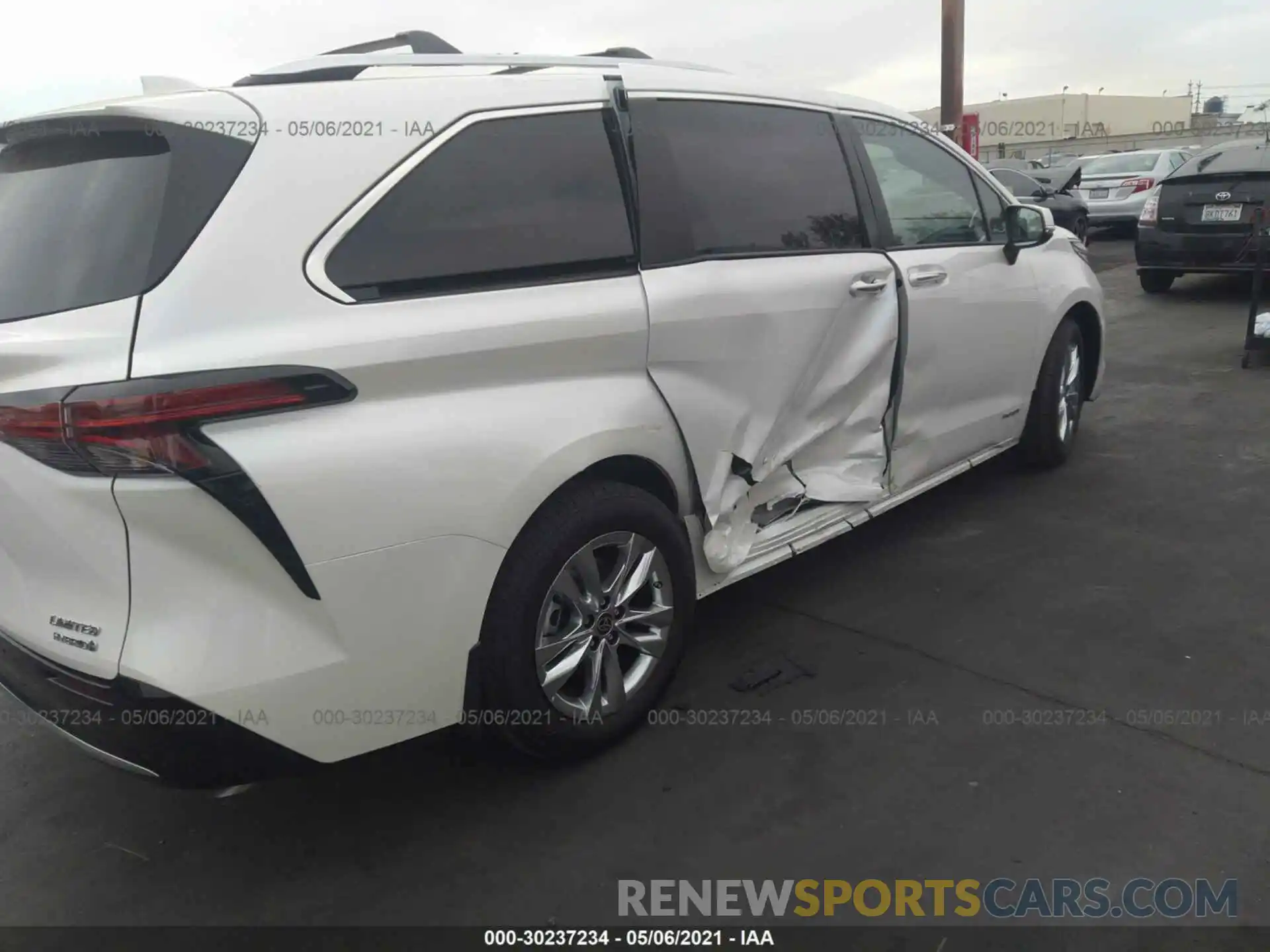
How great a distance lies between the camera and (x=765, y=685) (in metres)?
3.16

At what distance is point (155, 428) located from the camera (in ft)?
6.21

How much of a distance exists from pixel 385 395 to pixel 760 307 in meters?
1.36

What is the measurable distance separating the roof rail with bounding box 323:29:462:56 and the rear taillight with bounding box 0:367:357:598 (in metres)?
1.52

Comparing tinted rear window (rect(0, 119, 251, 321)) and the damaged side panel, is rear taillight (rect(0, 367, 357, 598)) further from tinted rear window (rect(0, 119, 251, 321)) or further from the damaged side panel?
the damaged side panel

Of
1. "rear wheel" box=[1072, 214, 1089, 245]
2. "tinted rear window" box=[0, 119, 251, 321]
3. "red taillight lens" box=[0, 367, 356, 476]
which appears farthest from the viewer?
"rear wheel" box=[1072, 214, 1089, 245]

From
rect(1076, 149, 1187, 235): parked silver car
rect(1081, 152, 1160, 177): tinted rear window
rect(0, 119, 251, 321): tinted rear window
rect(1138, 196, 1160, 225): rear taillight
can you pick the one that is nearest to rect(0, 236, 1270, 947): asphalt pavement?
rect(0, 119, 251, 321): tinted rear window

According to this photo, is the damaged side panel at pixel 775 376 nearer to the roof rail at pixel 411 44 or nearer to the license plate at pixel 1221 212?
the roof rail at pixel 411 44

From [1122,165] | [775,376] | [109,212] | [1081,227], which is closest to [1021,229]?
[775,376]

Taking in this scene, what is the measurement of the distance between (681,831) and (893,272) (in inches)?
85.1

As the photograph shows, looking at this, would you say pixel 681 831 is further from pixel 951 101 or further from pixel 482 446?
pixel 951 101

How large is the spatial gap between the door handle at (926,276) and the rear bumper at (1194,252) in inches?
249

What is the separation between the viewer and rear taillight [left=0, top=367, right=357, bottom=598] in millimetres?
1890

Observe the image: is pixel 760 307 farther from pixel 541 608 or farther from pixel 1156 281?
pixel 1156 281

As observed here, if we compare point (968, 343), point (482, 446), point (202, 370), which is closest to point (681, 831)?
point (482, 446)
